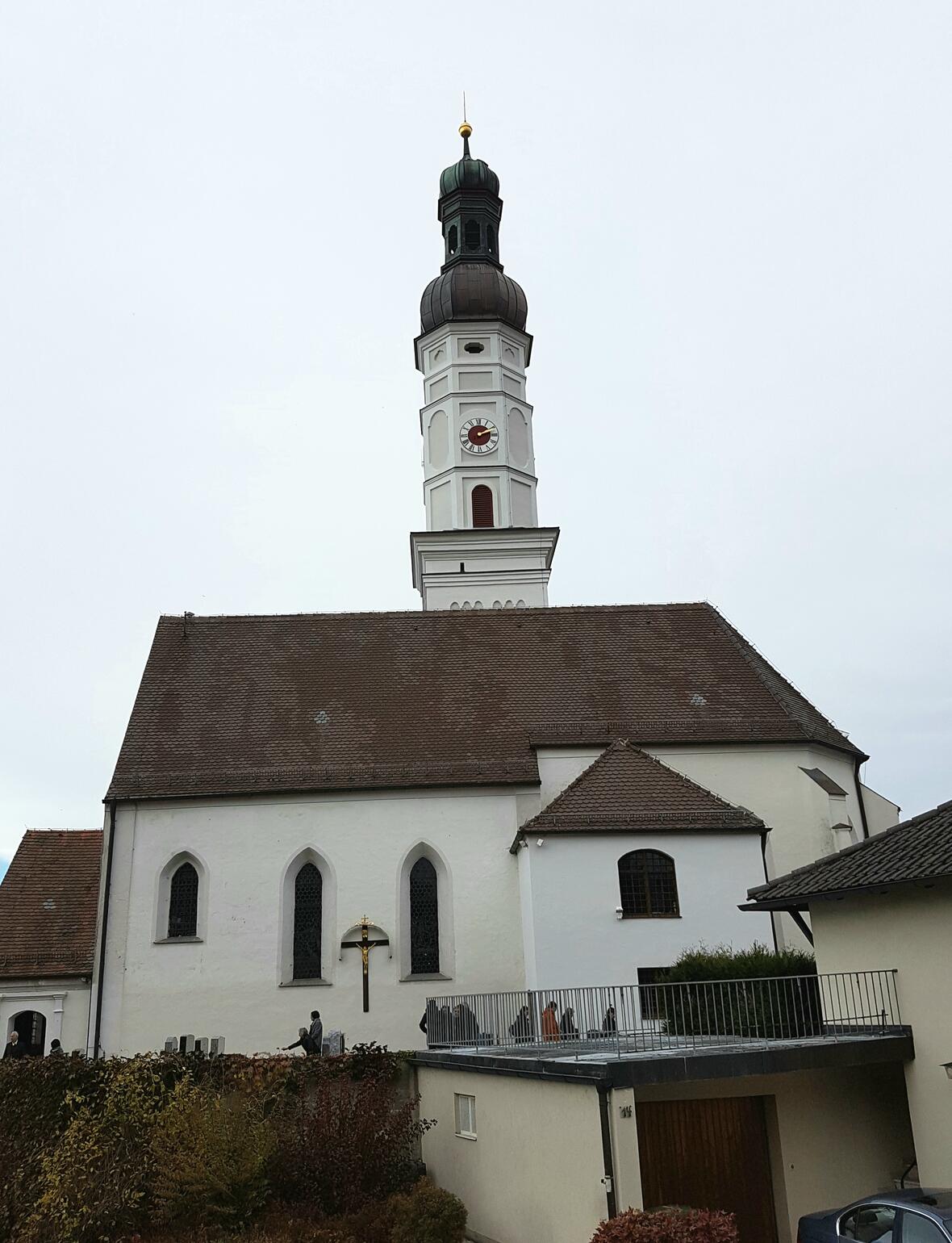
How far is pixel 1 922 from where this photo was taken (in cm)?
2652

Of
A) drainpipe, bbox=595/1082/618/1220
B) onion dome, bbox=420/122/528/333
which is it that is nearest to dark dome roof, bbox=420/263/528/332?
onion dome, bbox=420/122/528/333

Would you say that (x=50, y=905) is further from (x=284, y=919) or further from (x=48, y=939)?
(x=284, y=919)

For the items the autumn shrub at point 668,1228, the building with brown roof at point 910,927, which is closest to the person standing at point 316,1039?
the building with brown roof at point 910,927

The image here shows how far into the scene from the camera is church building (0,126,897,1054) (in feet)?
75.9

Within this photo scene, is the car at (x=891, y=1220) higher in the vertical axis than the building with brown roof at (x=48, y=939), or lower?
lower

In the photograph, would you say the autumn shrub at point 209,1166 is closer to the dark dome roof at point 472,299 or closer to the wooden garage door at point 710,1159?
the wooden garage door at point 710,1159

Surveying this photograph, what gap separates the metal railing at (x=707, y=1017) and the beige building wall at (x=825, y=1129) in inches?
20.5

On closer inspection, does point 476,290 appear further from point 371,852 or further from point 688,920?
point 688,920

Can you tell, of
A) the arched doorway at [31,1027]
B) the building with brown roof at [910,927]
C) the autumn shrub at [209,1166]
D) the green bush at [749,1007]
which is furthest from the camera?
the arched doorway at [31,1027]

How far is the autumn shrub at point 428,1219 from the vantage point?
13398 millimetres

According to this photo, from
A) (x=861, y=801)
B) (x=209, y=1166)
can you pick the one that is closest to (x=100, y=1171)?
(x=209, y=1166)

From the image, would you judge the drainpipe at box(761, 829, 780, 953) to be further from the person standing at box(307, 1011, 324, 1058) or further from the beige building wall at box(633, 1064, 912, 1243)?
the person standing at box(307, 1011, 324, 1058)

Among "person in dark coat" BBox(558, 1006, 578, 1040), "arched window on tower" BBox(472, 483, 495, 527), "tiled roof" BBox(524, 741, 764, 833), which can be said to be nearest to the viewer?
"person in dark coat" BBox(558, 1006, 578, 1040)

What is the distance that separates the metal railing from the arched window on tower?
2325 cm
